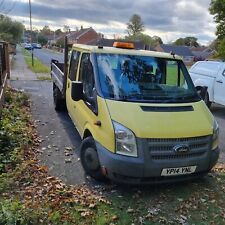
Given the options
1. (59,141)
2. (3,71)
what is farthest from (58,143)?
(3,71)

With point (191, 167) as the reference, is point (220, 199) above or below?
below

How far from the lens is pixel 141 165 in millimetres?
4258

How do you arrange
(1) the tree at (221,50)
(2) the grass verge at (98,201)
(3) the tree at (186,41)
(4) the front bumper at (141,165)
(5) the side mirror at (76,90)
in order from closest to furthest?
(2) the grass verge at (98,201) → (4) the front bumper at (141,165) → (5) the side mirror at (76,90) → (1) the tree at (221,50) → (3) the tree at (186,41)

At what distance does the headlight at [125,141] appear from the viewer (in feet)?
14.1

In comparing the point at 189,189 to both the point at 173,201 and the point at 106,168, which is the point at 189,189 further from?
the point at 106,168

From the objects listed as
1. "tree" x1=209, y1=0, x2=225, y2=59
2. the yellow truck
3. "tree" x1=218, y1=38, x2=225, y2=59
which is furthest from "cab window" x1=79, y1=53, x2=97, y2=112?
"tree" x1=209, y1=0, x2=225, y2=59

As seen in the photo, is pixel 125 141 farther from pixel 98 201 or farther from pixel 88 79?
pixel 88 79

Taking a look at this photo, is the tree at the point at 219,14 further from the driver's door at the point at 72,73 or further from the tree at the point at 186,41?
the tree at the point at 186,41

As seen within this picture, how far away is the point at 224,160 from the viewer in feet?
20.9

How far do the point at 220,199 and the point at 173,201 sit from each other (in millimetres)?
714

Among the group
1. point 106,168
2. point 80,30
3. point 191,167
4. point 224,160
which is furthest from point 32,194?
point 80,30

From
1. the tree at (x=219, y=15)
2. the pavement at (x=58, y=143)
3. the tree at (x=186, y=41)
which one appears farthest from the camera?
the tree at (x=186, y=41)

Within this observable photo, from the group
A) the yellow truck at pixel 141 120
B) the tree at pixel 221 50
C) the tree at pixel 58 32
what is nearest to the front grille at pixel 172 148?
the yellow truck at pixel 141 120

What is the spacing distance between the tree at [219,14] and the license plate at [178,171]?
26.6 m
